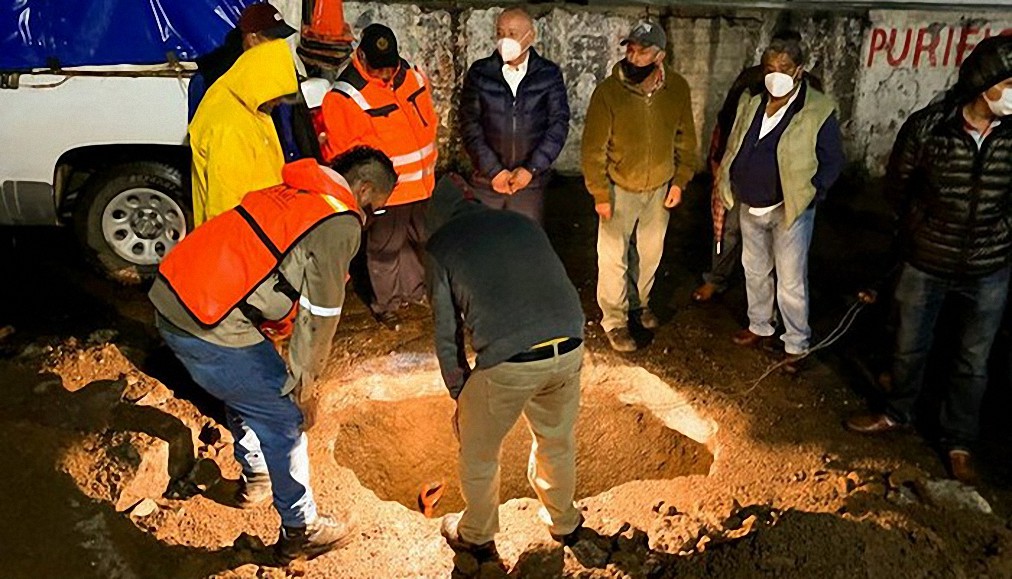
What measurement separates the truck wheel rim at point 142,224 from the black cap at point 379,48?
6.66 feet

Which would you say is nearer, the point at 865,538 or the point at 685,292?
the point at 865,538

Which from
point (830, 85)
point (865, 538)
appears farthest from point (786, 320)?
point (830, 85)

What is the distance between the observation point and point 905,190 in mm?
4457

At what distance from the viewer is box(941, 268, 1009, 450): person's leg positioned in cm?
434

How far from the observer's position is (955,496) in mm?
4203

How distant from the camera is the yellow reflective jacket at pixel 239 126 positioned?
4.49m

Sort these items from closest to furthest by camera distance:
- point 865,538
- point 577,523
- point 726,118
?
point 865,538 → point 577,523 → point 726,118

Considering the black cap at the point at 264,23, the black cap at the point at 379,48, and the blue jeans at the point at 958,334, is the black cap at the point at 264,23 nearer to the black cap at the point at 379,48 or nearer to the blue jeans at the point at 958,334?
the black cap at the point at 379,48

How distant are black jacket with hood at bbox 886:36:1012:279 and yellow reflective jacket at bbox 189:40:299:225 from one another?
3157 millimetres

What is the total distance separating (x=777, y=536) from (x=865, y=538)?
36cm

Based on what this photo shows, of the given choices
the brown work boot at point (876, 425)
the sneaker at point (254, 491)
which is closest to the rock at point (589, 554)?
the sneaker at point (254, 491)

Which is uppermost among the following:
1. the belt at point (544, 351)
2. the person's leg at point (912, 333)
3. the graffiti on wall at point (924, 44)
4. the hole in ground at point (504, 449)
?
the graffiti on wall at point (924, 44)

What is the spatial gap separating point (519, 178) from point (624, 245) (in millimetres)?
788

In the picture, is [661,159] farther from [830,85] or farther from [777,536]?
[830,85]
